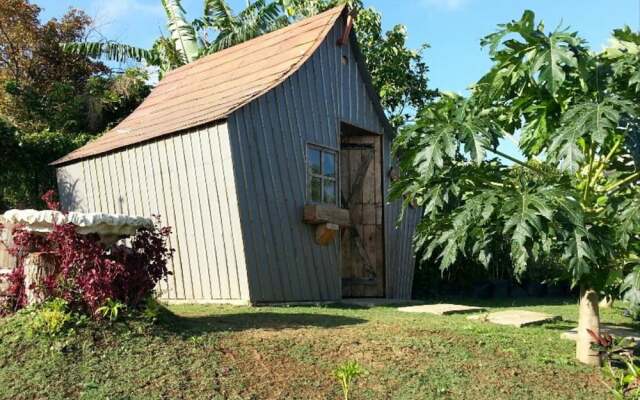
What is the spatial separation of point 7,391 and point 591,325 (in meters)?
4.78

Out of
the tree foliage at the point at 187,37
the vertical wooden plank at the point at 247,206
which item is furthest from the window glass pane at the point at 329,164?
the tree foliage at the point at 187,37

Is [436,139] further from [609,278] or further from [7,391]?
[7,391]

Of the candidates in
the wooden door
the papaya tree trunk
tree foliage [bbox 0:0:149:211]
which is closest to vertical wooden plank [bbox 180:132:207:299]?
the wooden door

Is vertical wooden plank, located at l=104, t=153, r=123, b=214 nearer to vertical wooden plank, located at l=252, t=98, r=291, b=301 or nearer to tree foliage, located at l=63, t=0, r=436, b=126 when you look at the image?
vertical wooden plank, located at l=252, t=98, r=291, b=301

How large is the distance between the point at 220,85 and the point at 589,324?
720cm

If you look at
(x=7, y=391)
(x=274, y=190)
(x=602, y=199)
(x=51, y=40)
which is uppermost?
(x=51, y=40)

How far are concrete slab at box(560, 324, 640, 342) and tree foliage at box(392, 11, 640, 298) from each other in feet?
4.84

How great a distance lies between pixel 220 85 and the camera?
10.5 meters

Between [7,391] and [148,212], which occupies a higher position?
[148,212]

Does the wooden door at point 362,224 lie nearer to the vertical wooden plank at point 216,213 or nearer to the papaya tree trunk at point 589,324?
the vertical wooden plank at point 216,213

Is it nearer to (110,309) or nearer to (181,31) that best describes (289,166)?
(110,309)

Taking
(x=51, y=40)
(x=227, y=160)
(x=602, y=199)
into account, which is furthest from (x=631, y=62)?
(x=51, y=40)

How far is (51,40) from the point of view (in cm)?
2125

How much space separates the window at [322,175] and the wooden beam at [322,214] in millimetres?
345
